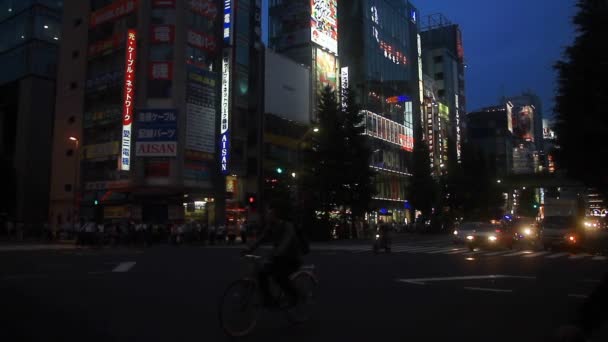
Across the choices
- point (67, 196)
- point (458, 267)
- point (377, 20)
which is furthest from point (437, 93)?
point (458, 267)

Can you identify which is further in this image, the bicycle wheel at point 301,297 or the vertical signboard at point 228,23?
the vertical signboard at point 228,23

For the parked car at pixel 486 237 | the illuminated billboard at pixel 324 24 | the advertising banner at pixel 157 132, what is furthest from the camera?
the illuminated billboard at pixel 324 24

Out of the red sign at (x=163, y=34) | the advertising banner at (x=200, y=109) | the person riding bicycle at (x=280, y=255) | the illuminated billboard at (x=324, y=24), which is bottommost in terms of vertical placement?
the person riding bicycle at (x=280, y=255)

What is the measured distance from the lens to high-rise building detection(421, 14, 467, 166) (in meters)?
A: 98.2

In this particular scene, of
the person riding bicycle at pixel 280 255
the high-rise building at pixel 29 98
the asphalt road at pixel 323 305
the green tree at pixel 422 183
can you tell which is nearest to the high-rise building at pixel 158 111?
the high-rise building at pixel 29 98

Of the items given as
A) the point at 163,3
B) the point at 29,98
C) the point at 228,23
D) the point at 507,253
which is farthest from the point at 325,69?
the point at 507,253

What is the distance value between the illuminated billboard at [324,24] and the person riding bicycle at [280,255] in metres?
55.6

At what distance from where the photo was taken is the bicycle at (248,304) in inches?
240

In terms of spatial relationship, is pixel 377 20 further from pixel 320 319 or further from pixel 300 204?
pixel 320 319

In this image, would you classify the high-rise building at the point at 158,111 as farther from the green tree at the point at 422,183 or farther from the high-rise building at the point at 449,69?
the high-rise building at the point at 449,69

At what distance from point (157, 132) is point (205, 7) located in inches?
466

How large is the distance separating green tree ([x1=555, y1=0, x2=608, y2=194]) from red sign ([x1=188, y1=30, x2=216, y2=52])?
28.6 meters

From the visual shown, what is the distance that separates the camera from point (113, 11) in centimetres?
4362

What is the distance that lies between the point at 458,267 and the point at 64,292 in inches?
442
